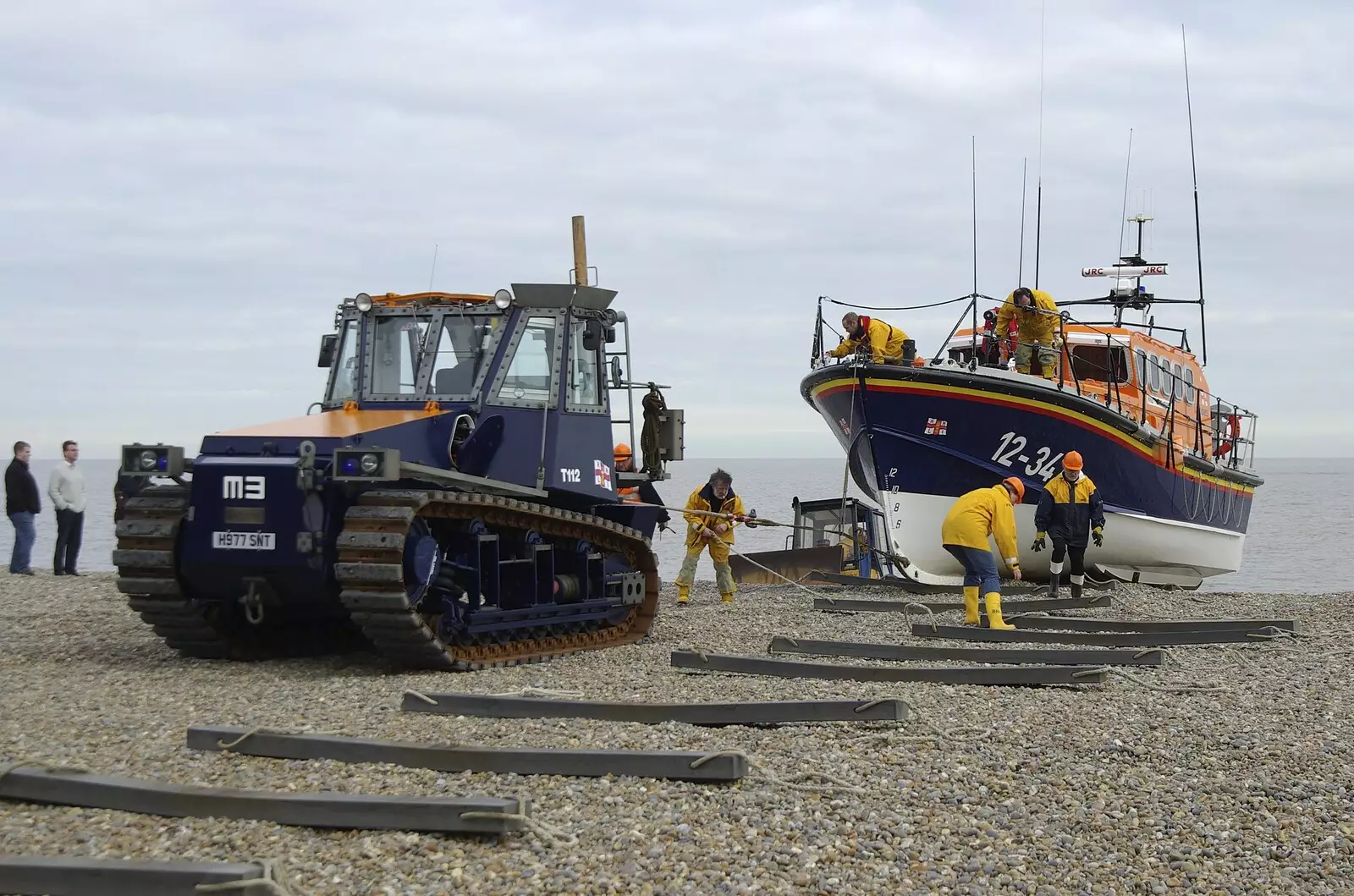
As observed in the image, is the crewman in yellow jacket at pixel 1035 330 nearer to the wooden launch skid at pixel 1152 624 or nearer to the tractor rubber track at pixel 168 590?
the wooden launch skid at pixel 1152 624

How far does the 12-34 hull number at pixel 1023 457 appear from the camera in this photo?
17688 millimetres

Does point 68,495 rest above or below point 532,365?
below

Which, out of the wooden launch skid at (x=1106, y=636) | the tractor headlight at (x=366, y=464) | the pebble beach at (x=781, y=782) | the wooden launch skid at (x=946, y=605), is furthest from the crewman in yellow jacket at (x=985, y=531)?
the tractor headlight at (x=366, y=464)

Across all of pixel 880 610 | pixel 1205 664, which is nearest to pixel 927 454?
pixel 880 610

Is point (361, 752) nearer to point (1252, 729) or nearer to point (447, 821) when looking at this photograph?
point (447, 821)

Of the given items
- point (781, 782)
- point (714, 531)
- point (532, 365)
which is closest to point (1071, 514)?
point (714, 531)

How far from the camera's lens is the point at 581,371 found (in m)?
11.3

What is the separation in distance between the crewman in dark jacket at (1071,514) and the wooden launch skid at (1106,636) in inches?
132

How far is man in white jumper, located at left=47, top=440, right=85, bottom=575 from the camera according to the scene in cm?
1808

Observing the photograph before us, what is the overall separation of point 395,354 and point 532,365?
1.08 meters

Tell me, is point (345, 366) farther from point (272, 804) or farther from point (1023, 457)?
point (1023, 457)

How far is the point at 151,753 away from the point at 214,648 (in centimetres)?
354

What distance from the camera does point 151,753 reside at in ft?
22.3

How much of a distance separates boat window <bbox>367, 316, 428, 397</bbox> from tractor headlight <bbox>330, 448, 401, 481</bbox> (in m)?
1.86
